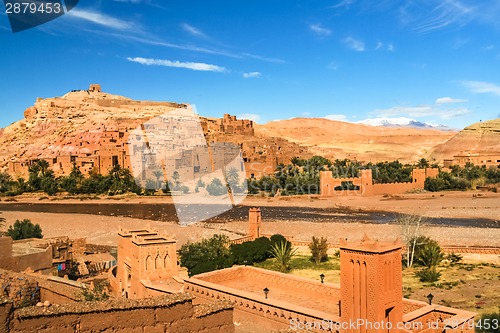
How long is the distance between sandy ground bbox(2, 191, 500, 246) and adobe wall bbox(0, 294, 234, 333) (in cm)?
2206

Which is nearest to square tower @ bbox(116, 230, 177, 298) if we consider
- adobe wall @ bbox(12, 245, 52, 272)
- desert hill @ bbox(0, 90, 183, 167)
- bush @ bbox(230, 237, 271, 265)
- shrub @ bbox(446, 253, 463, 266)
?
adobe wall @ bbox(12, 245, 52, 272)

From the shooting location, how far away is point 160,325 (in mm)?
6676

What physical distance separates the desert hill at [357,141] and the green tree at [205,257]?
73.6 meters

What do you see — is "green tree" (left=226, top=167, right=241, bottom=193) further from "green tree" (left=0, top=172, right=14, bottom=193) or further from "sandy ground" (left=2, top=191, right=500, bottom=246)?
"green tree" (left=0, top=172, right=14, bottom=193)

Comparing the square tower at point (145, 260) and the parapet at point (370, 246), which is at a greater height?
the parapet at point (370, 246)

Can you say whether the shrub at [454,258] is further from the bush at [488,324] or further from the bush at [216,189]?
the bush at [216,189]

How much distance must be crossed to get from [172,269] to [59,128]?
263 feet

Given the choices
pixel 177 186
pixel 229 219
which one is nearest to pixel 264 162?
pixel 177 186

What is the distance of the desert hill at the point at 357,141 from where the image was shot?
100m

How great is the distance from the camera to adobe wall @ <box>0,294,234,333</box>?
5.78 meters

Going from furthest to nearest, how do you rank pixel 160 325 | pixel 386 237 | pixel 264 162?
pixel 264 162 < pixel 386 237 < pixel 160 325

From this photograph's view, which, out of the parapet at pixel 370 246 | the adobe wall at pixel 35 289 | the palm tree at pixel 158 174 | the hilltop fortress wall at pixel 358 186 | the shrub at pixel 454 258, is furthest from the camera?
the palm tree at pixel 158 174

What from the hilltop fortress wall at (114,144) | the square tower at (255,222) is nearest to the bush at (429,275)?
the square tower at (255,222)

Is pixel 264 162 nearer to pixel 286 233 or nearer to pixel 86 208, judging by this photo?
pixel 86 208
